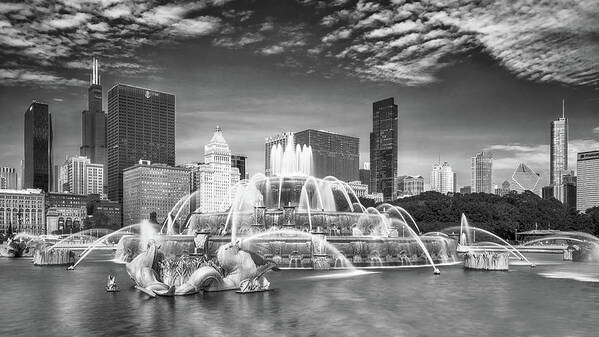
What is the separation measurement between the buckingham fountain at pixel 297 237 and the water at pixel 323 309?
12.3 feet

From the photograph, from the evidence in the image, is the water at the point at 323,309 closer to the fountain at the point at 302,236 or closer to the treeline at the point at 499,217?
the fountain at the point at 302,236

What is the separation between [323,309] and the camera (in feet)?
69.8

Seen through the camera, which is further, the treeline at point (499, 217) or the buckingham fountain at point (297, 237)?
the treeline at point (499, 217)

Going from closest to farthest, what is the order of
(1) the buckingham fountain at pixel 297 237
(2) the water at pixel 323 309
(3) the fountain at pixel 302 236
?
1. (2) the water at pixel 323 309
2. (1) the buckingham fountain at pixel 297 237
3. (3) the fountain at pixel 302 236

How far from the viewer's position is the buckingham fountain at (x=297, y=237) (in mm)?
38781

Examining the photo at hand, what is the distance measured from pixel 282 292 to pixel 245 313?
5.59 metres

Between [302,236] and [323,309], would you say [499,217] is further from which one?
[323,309]

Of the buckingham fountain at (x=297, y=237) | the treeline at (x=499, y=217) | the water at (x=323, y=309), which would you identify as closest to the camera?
the water at (x=323, y=309)

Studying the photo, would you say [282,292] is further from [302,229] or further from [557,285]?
[302,229]

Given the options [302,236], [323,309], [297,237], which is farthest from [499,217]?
[323,309]

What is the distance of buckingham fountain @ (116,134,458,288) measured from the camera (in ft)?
127

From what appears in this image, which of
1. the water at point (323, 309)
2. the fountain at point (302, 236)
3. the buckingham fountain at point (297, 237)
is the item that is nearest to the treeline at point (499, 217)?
the fountain at point (302, 236)

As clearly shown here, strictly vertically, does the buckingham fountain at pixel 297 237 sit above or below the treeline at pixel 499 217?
above

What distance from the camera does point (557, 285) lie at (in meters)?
30.2
